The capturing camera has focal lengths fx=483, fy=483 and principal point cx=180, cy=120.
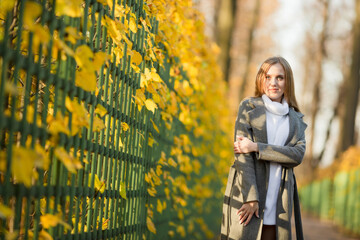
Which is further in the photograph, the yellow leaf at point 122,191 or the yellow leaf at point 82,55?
the yellow leaf at point 122,191

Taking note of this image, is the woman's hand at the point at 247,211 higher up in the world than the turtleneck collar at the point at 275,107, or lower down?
lower down

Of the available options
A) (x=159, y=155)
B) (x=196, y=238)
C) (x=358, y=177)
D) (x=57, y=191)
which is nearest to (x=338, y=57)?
(x=358, y=177)

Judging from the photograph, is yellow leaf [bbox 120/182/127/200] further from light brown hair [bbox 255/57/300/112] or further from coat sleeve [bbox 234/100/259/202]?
light brown hair [bbox 255/57/300/112]

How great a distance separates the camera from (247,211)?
3.06 m

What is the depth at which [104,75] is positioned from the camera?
2.55 meters

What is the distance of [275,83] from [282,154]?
0.54 metres

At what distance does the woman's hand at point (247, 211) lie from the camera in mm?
3055

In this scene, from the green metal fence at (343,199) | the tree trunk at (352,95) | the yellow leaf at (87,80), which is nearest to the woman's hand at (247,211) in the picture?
the yellow leaf at (87,80)

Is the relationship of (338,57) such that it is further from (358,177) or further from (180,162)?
(180,162)

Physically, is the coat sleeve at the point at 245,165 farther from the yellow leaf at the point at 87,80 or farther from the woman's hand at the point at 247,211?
the yellow leaf at the point at 87,80

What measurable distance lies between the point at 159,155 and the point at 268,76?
1180 mm

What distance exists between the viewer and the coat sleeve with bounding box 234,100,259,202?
3.06 metres

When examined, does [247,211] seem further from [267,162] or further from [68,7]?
[68,7]

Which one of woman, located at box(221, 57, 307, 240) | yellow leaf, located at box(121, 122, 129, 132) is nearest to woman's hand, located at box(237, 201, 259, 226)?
woman, located at box(221, 57, 307, 240)
